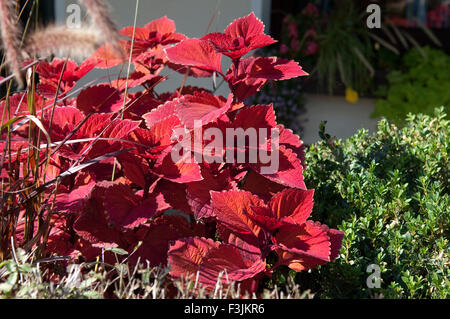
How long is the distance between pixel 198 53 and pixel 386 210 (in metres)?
0.66

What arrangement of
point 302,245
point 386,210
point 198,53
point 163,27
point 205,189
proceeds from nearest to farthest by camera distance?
point 302,245
point 205,189
point 198,53
point 386,210
point 163,27

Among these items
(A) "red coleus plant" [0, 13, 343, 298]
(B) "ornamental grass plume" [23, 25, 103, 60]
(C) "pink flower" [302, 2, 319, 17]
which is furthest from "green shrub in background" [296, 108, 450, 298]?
(C) "pink flower" [302, 2, 319, 17]

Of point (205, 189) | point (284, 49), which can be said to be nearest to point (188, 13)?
point (284, 49)

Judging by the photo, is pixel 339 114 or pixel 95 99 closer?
pixel 95 99

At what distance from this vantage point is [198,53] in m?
1.47

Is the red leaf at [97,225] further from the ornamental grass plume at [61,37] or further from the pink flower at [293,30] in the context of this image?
the pink flower at [293,30]

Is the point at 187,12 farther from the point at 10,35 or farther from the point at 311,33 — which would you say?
the point at 10,35

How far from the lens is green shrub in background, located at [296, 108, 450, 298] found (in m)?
1.37

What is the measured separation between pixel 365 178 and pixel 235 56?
56 cm

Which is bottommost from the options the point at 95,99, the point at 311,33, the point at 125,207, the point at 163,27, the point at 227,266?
the point at 227,266

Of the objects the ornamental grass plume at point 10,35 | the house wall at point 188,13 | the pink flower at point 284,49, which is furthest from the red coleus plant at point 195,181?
the pink flower at point 284,49

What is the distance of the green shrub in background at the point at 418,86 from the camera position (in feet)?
14.1

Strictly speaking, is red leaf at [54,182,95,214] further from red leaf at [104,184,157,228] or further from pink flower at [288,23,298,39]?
pink flower at [288,23,298,39]

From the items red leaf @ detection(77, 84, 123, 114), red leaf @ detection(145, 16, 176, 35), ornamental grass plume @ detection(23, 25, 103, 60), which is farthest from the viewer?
red leaf @ detection(145, 16, 176, 35)
